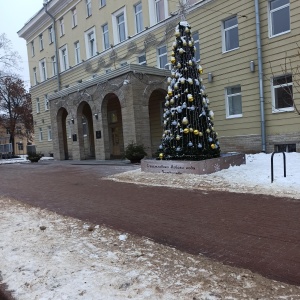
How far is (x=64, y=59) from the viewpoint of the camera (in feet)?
105

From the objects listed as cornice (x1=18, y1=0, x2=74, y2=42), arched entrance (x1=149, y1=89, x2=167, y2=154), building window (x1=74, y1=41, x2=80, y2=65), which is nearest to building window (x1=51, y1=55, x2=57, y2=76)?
cornice (x1=18, y1=0, x2=74, y2=42)

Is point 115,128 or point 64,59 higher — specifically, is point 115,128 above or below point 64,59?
below

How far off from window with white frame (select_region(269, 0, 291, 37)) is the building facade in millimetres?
44

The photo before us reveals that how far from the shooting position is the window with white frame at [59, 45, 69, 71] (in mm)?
31406

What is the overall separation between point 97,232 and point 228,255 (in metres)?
2.08

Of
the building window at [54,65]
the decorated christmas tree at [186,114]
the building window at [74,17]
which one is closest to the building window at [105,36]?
the building window at [74,17]

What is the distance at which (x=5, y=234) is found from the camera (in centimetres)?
513

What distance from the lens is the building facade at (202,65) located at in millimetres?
15336

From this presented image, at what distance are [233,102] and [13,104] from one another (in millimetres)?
40661

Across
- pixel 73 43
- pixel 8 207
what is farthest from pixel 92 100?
pixel 8 207

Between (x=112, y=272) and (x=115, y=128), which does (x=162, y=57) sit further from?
(x=112, y=272)

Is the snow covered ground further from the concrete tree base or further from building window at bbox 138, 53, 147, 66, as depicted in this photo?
building window at bbox 138, 53, 147, 66

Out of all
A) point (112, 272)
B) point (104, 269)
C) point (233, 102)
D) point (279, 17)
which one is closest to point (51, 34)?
point (233, 102)

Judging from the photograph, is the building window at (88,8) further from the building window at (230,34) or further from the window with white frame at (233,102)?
the window with white frame at (233,102)
